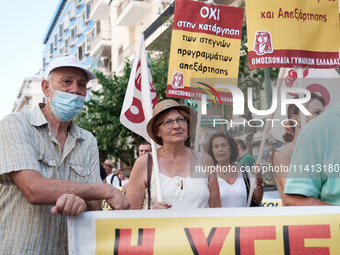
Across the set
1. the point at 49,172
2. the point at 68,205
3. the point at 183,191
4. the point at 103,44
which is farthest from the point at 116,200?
the point at 103,44

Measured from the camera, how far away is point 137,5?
92.1 ft

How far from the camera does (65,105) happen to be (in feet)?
8.85

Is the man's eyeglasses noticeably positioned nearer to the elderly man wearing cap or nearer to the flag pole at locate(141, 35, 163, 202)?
the flag pole at locate(141, 35, 163, 202)

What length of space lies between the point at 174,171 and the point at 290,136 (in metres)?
1.34

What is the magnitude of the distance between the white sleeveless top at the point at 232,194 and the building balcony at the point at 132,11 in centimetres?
2501

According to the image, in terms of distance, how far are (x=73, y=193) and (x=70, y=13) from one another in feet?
187

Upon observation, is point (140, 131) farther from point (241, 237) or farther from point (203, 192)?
point (241, 237)

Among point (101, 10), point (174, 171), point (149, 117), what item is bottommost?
point (174, 171)

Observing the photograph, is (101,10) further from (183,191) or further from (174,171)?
(183,191)

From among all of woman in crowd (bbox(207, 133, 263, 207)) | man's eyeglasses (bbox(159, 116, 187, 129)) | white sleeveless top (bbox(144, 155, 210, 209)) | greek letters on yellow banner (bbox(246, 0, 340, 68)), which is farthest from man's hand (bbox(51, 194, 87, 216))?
greek letters on yellow banner (bbox(246, 0, 340, 68))

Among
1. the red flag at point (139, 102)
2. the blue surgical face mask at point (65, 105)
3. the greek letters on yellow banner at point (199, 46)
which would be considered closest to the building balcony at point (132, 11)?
the greek letters on yellow banner at point (199, 46)

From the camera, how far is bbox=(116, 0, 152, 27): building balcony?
2816cm

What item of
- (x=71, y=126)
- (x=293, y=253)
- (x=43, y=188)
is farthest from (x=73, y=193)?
(x=293, y=253)

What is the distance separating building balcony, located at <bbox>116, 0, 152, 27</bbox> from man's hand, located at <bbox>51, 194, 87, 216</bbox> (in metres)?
26.8
